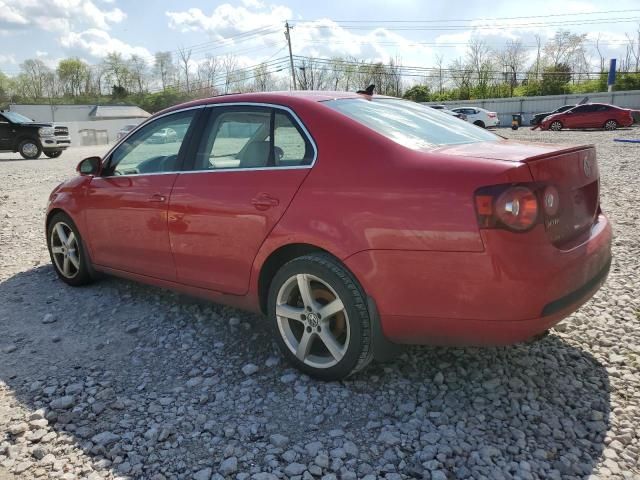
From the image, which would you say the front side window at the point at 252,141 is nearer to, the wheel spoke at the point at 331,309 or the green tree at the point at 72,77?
the wheel spoke at the point at 331,309

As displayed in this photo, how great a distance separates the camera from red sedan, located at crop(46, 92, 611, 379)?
2.44 meters

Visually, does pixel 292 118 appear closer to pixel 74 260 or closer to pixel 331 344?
pixel 331 344

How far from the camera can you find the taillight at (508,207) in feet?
7.78

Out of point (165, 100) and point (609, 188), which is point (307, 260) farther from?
point (165, 100)

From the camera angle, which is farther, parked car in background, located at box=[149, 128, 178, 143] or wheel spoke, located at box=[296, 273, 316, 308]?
parked car in background, located at box=[149, 128, 178, 143]

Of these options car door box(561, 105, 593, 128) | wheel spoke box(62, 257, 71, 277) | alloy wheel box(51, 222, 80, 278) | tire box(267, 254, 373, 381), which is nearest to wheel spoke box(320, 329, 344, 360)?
tire box(267, 254, 373, 381)

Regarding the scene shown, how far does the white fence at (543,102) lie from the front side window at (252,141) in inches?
1659

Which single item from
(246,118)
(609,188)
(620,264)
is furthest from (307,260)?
(609,188)

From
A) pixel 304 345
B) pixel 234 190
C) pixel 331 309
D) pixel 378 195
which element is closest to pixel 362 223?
pixel 378 195

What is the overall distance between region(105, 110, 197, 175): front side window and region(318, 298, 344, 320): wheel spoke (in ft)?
5.07

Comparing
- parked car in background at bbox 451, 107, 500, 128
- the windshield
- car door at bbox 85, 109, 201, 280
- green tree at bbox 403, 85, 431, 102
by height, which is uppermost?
green tree at bbox 403, 85, 431, 102

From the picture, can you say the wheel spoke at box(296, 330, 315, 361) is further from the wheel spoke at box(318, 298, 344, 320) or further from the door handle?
the door handle

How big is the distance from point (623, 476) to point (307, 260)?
5.80 ft

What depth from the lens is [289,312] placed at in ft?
10.2
